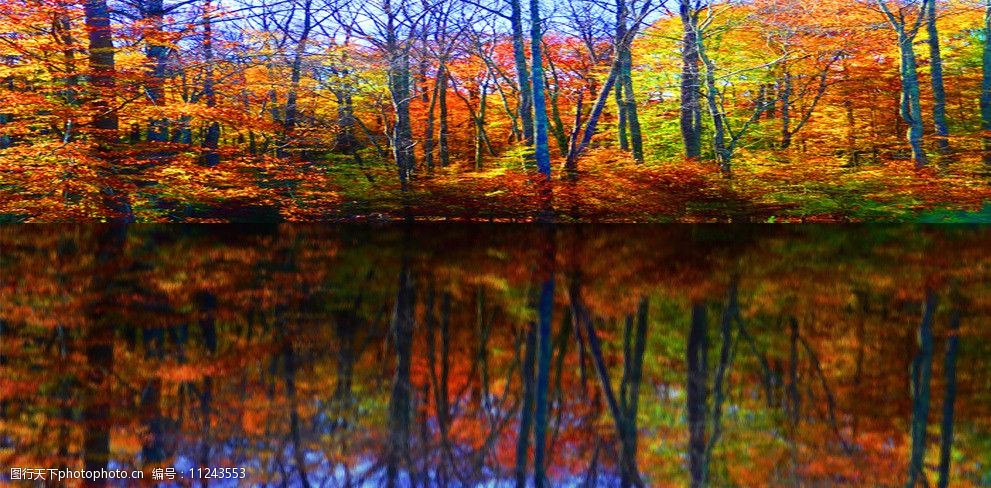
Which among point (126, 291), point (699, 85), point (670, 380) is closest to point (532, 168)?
point (699, 85)

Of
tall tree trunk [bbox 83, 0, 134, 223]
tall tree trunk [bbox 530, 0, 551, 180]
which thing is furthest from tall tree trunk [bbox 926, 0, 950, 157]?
tall tree trunk [bbox 83, 0, 134, 223]

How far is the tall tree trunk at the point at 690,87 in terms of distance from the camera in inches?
358

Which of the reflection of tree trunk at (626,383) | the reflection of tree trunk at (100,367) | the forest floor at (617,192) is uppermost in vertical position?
the forest floor at (617,192)

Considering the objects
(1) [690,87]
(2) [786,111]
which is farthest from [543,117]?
(2) [786,111]

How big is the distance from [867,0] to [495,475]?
10.3 m

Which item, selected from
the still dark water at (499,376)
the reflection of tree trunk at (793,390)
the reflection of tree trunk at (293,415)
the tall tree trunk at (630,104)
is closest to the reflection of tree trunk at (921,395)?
the still dark water at (499,376)

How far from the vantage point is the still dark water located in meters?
1.47

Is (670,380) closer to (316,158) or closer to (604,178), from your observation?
(604,178)

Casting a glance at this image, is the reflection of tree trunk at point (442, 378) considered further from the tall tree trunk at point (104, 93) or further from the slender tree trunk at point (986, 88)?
the slender tree trunk at point (986, 88)

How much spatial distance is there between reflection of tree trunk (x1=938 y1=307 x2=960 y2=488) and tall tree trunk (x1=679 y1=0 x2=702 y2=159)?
6670 millimetres

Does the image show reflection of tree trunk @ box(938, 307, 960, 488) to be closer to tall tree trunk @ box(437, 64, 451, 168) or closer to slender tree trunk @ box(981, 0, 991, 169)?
tall tree trunk @ box(437, 64, 451, 168)

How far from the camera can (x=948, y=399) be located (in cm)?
186

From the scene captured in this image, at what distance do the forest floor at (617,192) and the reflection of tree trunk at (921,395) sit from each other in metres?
6.25

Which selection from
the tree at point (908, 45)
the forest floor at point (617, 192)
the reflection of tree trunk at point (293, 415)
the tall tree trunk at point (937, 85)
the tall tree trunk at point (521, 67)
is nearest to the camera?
the reflection of tree trunk at point (293, 415)
